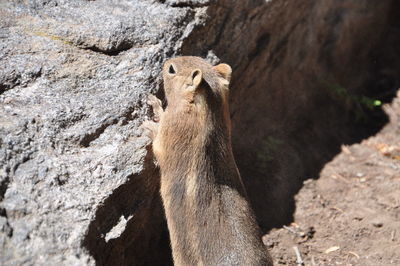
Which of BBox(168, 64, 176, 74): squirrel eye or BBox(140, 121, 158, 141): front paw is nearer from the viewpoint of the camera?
BBox(140, 121, 158, 141): front paw

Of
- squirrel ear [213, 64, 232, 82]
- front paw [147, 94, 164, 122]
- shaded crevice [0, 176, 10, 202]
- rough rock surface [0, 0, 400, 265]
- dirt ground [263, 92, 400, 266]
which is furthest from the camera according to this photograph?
dirt ground [263, 92, 400, 266]

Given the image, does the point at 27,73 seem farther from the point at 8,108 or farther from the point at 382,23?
the point at 382,23

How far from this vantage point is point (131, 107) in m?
4.44

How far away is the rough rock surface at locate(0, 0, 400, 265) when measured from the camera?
3594 millimetres

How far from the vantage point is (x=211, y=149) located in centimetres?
428

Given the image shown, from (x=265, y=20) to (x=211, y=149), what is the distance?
7.05 feet

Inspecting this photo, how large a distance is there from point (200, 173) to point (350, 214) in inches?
90.9

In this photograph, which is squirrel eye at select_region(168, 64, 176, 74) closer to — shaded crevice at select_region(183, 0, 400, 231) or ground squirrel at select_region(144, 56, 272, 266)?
ground squirrel at select_region(144, 56, 272, 266)

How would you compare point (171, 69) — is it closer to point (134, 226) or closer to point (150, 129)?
point (150, 129)

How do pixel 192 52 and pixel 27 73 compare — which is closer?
pixel 27 73

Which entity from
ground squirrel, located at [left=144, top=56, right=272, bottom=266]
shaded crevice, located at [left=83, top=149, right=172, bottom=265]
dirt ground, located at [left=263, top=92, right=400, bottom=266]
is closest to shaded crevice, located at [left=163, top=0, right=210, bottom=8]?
ground squirrel, located at [left=144, top=56, right=272, bottom=266]

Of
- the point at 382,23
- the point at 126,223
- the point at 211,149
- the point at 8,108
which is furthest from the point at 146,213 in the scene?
the point at 382,23

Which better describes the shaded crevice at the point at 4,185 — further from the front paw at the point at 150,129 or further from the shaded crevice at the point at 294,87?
the shaded crevice at the point at 294,87

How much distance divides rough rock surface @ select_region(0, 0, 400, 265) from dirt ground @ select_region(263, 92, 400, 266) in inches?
7.8
